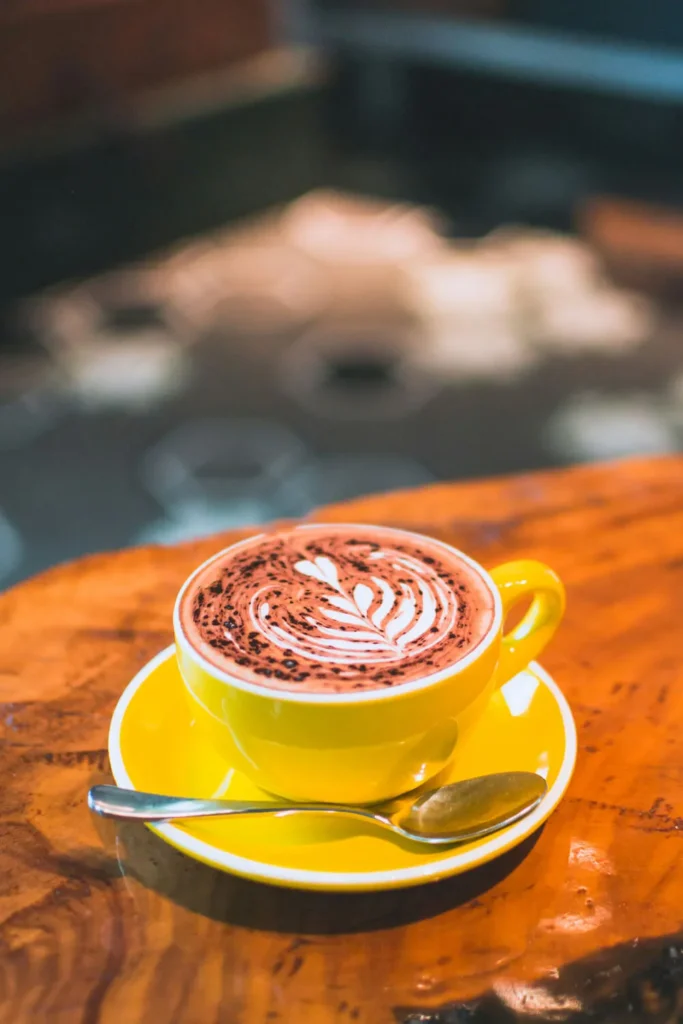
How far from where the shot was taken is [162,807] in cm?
44

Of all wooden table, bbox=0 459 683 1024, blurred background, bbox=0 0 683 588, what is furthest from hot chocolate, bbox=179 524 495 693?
blurred background, bbox=0 0 683 588

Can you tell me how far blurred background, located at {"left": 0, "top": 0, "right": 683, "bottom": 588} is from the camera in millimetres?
1973

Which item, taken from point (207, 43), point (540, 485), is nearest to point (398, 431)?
point (540, 485)

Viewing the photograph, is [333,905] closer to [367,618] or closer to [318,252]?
[367,618]

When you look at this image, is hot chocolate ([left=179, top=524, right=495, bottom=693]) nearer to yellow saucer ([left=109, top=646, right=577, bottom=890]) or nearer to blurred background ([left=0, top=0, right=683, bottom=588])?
yellow saucer ([left=109, top=646, right=577, bottom=890])

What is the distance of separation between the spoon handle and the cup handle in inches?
4.8

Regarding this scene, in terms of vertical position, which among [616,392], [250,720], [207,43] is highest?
[250,720]

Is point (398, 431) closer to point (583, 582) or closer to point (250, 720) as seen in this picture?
point (583, 582)

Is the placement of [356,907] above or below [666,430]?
above

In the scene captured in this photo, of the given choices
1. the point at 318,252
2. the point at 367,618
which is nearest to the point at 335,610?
the point at 367,618

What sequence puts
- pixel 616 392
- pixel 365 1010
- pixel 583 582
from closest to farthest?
pixel 365 1010 < pixel 583 582 < pixel 616 392

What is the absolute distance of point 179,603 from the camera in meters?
0.49

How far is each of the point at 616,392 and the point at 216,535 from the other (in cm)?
166

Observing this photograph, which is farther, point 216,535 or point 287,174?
point 287,174
